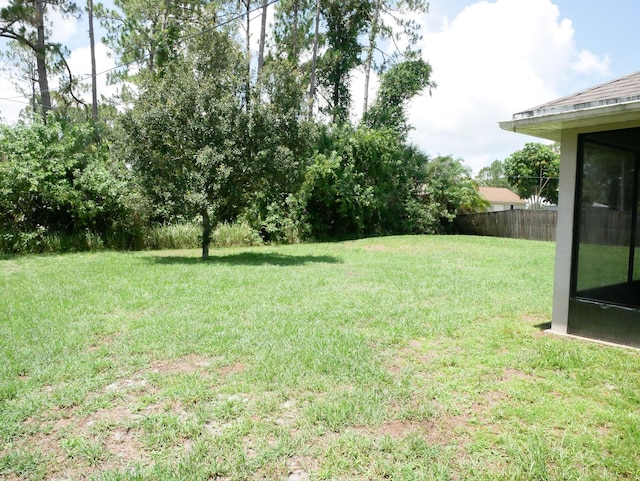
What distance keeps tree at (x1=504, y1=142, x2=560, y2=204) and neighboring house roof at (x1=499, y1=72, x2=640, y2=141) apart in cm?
3995

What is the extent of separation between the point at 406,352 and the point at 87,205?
11554mm

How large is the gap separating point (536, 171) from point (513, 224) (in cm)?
2525

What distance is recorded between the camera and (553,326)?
5223 millimetres

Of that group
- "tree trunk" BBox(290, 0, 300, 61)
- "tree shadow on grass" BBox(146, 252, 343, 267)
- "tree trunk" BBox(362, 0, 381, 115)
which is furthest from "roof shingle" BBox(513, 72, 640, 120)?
"tree trunk" BBox(362, 0, 381, 115)

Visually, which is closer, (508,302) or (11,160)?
(508,302)

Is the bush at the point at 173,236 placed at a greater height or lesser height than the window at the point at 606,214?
lesser

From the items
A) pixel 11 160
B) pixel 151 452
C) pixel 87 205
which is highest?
pixel 11 160

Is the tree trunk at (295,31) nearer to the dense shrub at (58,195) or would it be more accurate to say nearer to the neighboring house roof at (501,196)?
the dense shrub at (58,195)

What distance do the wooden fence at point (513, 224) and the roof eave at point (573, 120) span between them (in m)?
16.3

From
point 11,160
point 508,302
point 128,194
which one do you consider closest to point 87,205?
point 128,194

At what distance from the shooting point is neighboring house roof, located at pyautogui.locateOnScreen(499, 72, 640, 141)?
4.30 metres

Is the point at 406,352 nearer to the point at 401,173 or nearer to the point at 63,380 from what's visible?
the point at 63,380

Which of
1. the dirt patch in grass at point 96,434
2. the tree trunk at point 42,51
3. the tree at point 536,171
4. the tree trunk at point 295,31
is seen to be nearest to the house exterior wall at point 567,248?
the dirt patch in grass at point 96,434

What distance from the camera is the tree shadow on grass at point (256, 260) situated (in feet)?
35.4
